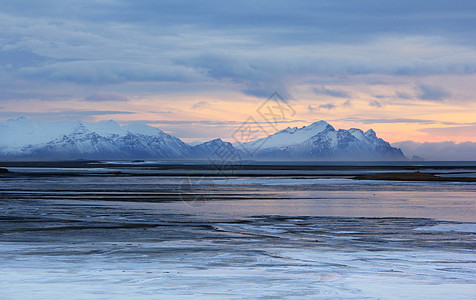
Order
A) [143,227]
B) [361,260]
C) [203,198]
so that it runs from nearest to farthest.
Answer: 1. [361,260]
2. [143,227]
3. [203,198]

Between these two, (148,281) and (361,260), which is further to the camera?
(361,260)

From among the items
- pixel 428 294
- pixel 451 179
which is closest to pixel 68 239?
pixel 428 294

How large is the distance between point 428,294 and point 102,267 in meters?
8.68

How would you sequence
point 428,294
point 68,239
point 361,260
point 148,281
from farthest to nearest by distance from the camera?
point 68,239
point 361,260
point 148,281
point 428,294

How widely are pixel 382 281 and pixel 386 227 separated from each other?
41.1 ft

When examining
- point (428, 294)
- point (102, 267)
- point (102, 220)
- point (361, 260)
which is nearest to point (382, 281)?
point (428, 294)

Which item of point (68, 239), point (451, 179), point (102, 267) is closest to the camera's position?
point (102, 267)

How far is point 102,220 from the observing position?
29.9 meters

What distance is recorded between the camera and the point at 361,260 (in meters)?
18.3

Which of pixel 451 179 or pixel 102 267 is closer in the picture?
pixel 102 267

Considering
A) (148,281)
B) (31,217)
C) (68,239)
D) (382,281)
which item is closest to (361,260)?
(382,281)

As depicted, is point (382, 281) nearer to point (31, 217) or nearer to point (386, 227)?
point (386, 227)

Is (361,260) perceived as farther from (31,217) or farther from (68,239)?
(31,217)

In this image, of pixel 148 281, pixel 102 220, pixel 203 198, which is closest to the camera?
pixel 148 281
